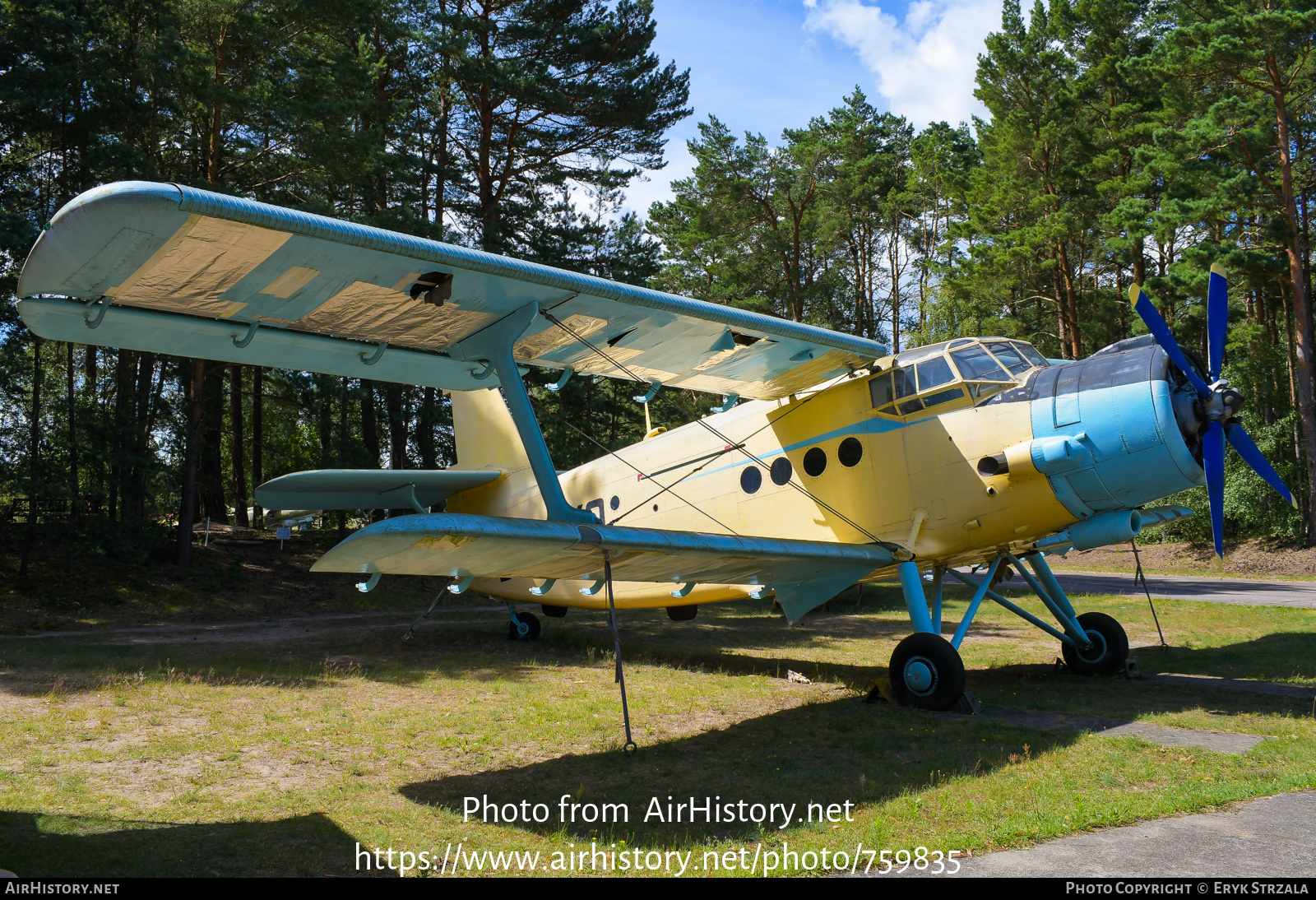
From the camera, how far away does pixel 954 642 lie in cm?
835

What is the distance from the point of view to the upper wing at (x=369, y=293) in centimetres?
535

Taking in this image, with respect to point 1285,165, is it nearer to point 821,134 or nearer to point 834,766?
point 821,134

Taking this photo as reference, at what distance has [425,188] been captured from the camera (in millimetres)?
26953

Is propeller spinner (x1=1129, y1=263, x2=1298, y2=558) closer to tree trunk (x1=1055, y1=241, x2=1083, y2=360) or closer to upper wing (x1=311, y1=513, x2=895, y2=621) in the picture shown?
upper wing (x1=311, y1=513, x2=895, y2=621)

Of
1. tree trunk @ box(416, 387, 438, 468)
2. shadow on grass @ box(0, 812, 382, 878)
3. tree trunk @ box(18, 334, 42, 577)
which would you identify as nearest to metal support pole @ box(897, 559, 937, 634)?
shadow on grass @ box(0, 812, 382, 878)

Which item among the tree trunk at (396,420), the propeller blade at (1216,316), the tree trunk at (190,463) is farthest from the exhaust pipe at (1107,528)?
the tree trunk at (396,420)

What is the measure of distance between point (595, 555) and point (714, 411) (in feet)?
16.1

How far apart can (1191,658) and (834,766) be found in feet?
26.2

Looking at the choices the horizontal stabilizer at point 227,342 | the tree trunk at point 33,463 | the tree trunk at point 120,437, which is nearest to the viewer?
the horizontal stabilizer at point 227,342

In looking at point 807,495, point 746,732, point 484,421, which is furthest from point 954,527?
point 484,421

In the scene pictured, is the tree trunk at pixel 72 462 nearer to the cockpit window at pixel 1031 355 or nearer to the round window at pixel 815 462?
the round window at pixel 815 462

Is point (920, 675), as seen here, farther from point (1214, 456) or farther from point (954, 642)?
point (1214, 456)

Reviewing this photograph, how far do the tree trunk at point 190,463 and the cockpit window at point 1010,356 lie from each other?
767 inches

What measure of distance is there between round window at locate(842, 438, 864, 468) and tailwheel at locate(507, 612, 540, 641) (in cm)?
741
